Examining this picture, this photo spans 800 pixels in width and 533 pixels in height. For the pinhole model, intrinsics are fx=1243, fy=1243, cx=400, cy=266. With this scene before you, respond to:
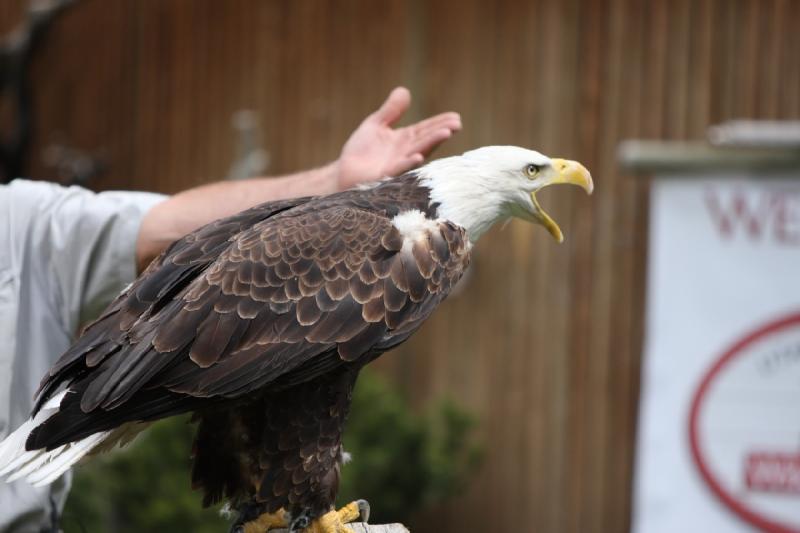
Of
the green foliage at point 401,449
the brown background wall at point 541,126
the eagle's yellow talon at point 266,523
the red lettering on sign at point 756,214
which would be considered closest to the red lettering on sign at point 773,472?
the brown background wall at point 541,126

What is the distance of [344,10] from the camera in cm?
592

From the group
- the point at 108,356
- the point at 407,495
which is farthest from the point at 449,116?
the point at 407,495

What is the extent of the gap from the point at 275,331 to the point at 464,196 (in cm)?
49

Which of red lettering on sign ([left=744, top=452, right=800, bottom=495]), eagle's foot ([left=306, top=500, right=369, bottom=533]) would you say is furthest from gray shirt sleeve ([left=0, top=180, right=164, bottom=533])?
red lettering on sign ([left=744, top=452, right=800, bottom=495])

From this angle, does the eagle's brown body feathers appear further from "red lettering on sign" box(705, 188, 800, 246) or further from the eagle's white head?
"red lettering on sign" box(705, 188, 800, 246)

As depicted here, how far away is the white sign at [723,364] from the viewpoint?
4.78 metres

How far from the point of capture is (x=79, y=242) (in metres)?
2.81

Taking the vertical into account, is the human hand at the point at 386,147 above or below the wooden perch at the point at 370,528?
above

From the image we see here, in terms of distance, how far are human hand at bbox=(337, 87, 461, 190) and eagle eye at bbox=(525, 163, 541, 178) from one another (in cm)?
29

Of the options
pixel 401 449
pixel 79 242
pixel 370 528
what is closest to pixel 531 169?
pixel 370 528

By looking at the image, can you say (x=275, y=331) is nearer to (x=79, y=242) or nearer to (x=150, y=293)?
(x=150, y=293)

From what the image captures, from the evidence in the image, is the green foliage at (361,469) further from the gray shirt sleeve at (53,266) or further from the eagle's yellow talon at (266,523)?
the eagle's yellow talon at (266,523)

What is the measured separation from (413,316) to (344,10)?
375 cm

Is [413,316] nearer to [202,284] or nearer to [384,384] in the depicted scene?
[202,284]
